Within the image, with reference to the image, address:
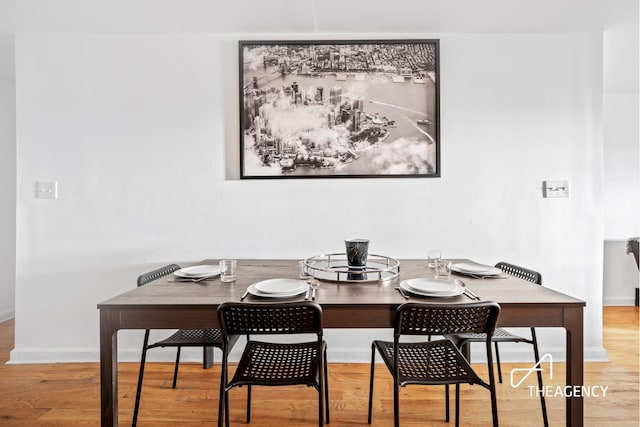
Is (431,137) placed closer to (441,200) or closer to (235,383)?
(441,200)

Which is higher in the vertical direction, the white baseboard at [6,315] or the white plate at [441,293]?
the white plate at [441,293]

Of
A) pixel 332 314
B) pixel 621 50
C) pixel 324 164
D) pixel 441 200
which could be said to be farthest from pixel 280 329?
pixel 621 50

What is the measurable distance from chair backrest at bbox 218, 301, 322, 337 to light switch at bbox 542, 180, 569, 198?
6.83ft

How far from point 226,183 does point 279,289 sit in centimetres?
127

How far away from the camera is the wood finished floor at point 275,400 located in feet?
6.26

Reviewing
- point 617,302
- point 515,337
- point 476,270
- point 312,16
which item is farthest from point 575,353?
point 617,302

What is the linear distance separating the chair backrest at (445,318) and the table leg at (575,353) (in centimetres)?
32

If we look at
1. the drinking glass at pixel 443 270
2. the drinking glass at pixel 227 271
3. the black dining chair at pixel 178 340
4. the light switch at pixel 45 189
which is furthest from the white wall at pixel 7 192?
the drinking glass at pixel 443 270

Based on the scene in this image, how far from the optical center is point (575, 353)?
1.46 m

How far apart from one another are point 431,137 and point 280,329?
5.87 ft

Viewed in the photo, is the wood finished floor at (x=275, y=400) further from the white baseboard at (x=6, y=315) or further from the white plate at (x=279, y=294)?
the white baseboard at (x=6, y=315)

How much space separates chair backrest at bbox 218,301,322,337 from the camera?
1.38 m
